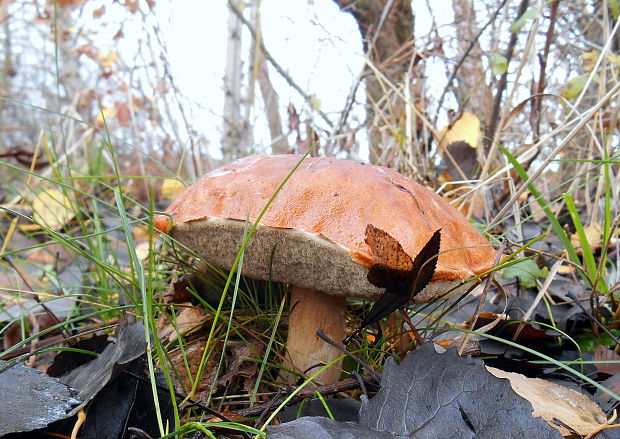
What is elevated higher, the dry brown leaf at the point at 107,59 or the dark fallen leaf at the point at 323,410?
the dry brown leaf at the point at 107,59

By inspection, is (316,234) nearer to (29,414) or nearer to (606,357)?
(29,414)

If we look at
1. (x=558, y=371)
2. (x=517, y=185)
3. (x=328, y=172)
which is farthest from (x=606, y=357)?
(x=517, y=185)

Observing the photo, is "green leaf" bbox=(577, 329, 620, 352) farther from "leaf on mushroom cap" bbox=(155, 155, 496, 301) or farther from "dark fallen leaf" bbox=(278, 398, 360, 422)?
"dark fallen leaf" bbox=(278, 398, 360, 422)

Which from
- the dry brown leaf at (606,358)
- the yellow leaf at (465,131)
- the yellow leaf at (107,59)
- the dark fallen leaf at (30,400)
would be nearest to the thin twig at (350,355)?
the dark fallen leaf at (30,400)

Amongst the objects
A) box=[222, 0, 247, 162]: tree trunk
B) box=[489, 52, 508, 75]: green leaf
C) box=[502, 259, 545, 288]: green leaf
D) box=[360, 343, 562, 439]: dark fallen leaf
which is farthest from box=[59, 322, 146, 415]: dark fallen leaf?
box=[222, 0, 247, 162]: tree trunk

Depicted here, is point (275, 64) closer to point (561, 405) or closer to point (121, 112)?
point (121, 112)

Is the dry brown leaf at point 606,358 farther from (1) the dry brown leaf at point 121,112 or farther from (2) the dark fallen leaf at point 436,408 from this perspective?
(1) the dry brown leaf at point 121,112
